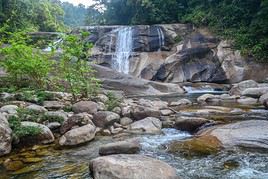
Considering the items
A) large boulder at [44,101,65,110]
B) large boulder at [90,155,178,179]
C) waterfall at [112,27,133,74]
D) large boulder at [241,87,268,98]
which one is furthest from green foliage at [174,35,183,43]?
large boulder at [90,155,178,179]

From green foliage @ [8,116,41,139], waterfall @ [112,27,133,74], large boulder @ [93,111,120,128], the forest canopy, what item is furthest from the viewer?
waterfall @ [112,27,133,74]

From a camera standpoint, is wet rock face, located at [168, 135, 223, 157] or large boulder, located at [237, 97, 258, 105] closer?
wet rock face, located at [168, 135, 223, 157]

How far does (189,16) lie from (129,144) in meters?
20.5

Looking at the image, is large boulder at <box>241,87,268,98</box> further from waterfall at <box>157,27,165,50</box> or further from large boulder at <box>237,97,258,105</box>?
waterfall at <box>157,27,165,50</box>

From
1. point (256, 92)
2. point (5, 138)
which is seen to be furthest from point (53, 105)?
point (256, 92)

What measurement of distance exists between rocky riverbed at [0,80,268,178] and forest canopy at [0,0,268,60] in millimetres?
11762

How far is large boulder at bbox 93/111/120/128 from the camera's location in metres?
8.07

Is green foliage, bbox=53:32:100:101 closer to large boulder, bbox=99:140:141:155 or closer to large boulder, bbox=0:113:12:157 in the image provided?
large boulder, bbox=0:113:12:157

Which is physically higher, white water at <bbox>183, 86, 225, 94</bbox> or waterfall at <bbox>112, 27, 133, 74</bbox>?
waterfall at <bbox>112, 27, 133, 74</bbox>

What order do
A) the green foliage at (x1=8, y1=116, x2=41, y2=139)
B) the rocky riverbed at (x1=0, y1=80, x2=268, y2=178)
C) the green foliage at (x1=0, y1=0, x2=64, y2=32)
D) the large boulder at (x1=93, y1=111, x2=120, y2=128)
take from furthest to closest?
the green foliage at (x1=0, y1=0, x2=64, y2=32), the large boulder at (x1=93, y1=111, x2=120, y2=128), the green foliage at (x1=8, y1=116, x2=41, y2=139), the rocky riverbed at (x1=0, y1=80, x2=268, y2=178)

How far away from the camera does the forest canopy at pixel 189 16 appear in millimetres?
20266

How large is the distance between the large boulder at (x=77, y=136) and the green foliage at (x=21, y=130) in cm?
57

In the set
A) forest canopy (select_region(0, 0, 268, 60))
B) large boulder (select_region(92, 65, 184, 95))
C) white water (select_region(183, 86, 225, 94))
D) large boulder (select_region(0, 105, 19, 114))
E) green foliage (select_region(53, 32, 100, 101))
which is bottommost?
white water (select_region(183, 86, 225, 94))

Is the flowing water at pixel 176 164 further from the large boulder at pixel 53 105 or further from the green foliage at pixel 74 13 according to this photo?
the green foliage at pixel 74 13
